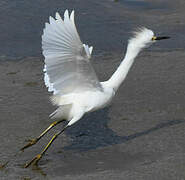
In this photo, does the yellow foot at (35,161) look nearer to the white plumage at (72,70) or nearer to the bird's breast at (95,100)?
the white plumage at (72,70)

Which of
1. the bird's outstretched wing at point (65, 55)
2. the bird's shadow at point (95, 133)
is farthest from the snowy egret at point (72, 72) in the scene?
the bird's shadow at point (95, 133)

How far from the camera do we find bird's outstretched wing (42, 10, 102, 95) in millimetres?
4555

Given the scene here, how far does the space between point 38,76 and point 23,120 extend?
4.44 feet

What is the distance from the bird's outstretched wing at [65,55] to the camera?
455 centimetres

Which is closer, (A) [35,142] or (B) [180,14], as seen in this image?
(A) [35,142]

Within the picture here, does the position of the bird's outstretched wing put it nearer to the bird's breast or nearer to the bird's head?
the bird's breast

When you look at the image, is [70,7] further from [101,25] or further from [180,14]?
[180,14]

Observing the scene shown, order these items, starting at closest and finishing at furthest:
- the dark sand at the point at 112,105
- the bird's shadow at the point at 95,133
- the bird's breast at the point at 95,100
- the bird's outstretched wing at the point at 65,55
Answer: the bird's outstretched wing at the point at 65,55 < the dark sand at the point at 112,105 < the bird's breast at the point at 95,100 < the bird's shadow at the point at 95,133

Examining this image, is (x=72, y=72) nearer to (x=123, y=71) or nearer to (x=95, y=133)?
(x=123, y=71)

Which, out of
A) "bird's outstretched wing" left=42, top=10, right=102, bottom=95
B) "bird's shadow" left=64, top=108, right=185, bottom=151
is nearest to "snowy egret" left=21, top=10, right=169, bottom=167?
"bird's outstretched wing" left=42, top=10, right=102, bottom=95

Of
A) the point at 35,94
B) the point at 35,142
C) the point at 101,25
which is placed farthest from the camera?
the point at 101,25

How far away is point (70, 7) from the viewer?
360 inches

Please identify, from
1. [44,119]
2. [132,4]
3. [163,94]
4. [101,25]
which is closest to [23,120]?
[44,119]

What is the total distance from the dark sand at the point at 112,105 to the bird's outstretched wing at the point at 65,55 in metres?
0.72
